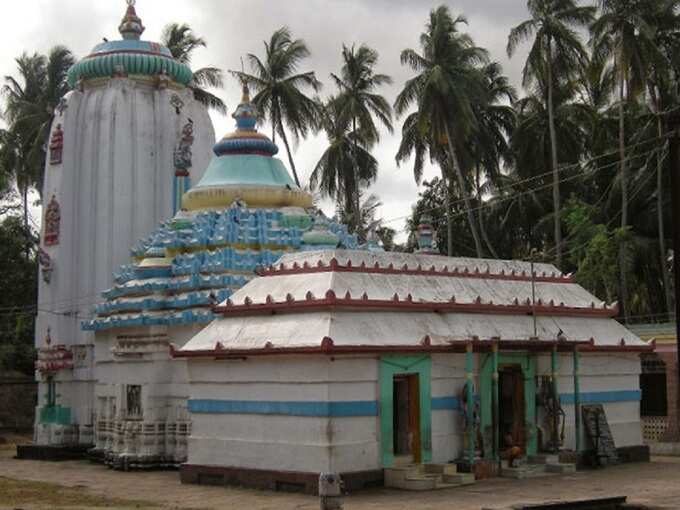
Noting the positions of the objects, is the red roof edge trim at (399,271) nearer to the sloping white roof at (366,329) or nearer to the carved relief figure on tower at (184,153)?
the sloping white roof at (366,329)

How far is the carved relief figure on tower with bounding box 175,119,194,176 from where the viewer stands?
3225 centimetres

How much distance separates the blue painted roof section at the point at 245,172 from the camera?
2869 cm

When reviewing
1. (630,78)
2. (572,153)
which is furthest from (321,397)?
(572,153)

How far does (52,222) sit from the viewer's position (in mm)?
32594

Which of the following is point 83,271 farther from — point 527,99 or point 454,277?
point 527,99

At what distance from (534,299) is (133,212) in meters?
12.6

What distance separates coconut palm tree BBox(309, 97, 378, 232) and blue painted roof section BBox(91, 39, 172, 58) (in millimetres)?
17753

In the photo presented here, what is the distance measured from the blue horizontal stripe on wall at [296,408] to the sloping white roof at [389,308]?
42.9 inches

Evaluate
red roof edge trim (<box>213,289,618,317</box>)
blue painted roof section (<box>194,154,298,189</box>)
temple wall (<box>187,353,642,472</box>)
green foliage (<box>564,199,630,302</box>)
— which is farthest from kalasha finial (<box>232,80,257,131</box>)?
green foliage (<box>564,199,630,302</box>)

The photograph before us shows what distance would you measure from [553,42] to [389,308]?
25008mm

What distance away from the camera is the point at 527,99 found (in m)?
50.0

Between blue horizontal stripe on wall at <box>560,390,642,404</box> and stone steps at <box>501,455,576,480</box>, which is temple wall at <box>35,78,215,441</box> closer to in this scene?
blue horizontal stripe on wall at <box>560,390,642,404</box>

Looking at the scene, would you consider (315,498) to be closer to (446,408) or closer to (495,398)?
(446,408)

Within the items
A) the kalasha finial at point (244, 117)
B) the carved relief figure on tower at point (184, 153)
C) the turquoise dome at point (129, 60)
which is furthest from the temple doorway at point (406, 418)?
the turquoise dome at point (129, 60)
